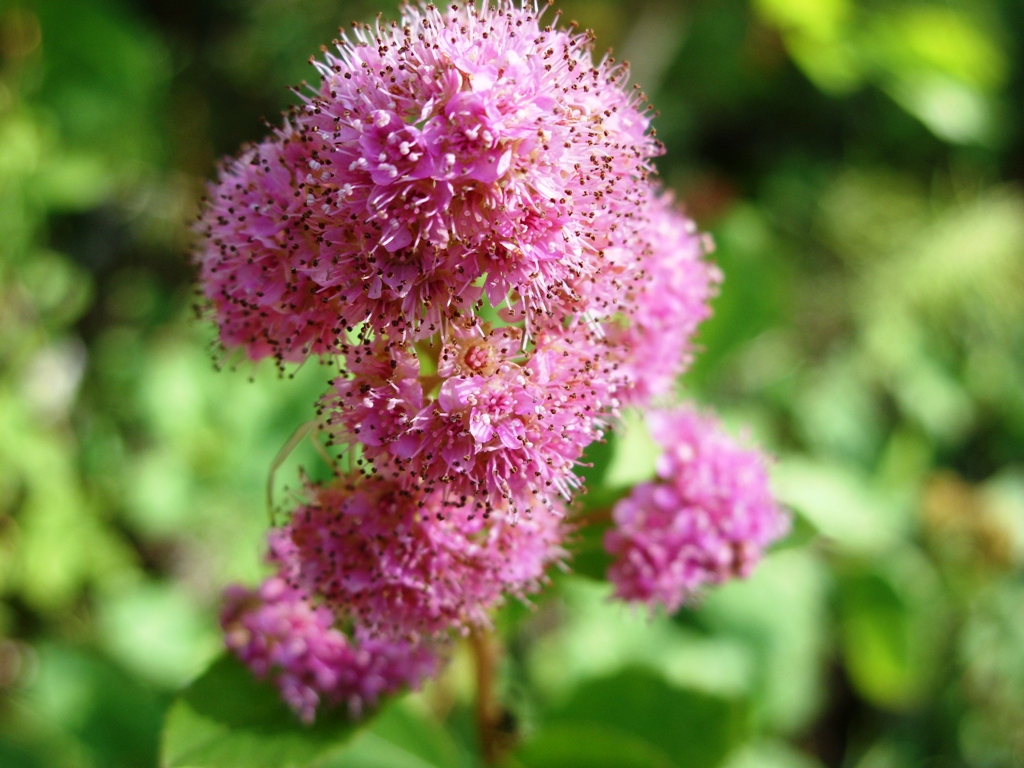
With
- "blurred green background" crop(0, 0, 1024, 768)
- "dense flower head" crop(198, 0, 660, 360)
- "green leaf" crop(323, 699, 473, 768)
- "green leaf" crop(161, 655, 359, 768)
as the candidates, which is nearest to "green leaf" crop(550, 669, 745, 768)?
"blurred green background" crop(0, 0, 1024, 768)

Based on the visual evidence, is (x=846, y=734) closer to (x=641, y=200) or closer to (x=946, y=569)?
(x=946, y=569)

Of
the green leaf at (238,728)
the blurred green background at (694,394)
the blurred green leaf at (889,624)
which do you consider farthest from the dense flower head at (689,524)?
the blurred green leaf at (889,624)

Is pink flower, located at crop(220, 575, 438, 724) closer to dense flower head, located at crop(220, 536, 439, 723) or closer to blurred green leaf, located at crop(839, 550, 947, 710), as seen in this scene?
dense flower head, located at crop(220, 536, 439, 723)

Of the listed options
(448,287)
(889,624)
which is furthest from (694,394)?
(448,287)

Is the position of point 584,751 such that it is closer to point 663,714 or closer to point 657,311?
point 663,714

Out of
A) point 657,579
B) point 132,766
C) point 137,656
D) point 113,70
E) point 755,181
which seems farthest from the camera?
point 755,181

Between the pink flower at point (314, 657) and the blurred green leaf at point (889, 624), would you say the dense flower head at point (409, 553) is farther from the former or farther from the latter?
the blurred green leaf at point (889, 624)

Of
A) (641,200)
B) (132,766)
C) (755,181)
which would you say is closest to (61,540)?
(132,766)
